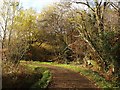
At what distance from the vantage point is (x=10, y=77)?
18562 millimetres

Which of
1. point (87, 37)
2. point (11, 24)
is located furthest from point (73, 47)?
point (11, 24)

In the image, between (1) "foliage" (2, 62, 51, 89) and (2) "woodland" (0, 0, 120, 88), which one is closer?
(1) "foliage" (2, 62, 51, 89)

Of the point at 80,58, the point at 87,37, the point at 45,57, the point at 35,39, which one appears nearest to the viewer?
the point at 87,37

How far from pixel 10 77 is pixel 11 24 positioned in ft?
25.5

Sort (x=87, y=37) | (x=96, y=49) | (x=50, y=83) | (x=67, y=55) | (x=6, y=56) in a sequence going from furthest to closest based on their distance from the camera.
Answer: (x=67, y=55)
(x=87, y=37)
(x=96, y=49)
(x=6, y=56)
(x=50, y=83)

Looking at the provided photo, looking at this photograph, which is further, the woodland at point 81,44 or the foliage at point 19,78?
the woodland at point 81,44

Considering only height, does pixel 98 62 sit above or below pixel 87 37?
below

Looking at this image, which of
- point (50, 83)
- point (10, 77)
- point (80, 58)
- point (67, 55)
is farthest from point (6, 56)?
point (67, 55)

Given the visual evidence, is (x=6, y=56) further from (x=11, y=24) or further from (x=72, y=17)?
(x=72, y=17)

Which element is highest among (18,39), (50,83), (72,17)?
(72,17)

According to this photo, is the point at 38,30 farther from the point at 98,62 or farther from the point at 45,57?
the point at 98,62

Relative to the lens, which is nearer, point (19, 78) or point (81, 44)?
point (19, 78)

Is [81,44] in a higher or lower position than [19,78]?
higher

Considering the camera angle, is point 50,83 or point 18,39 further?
point 18,39
